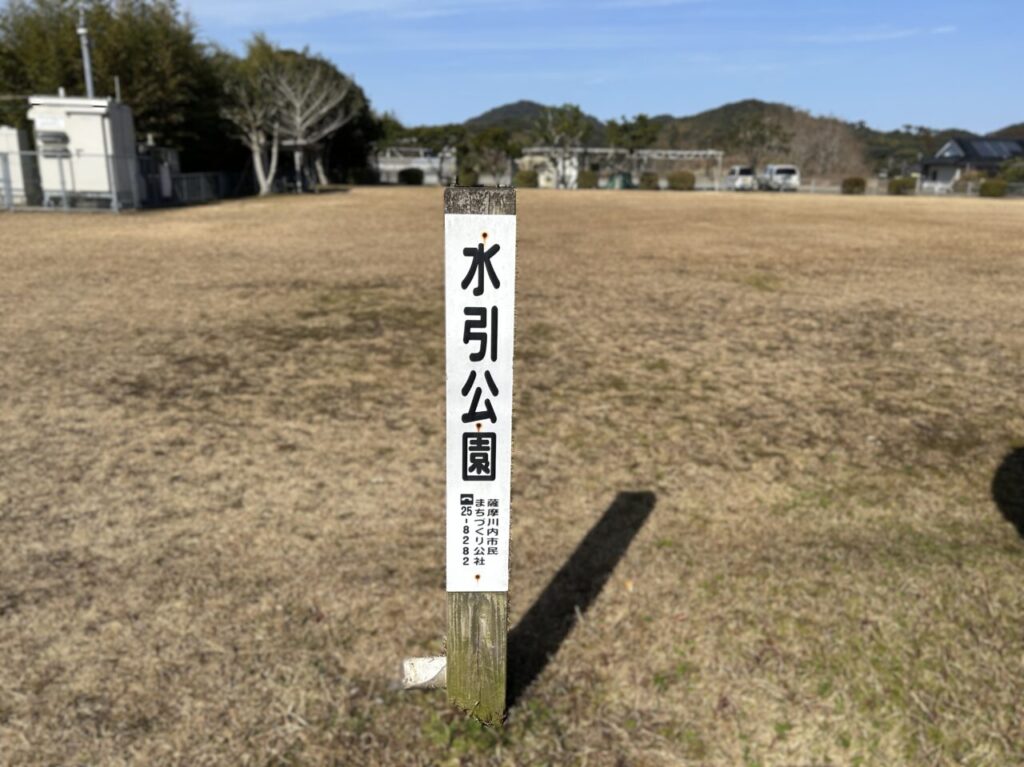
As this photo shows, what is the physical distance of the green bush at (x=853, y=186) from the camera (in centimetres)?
4662

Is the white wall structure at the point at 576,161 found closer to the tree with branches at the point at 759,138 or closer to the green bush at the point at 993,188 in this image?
the tree with branches at the point at 759,138

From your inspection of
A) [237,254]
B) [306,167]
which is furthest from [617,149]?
[237,254]

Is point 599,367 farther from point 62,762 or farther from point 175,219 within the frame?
point 175,219

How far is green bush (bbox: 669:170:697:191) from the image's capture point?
165 ft

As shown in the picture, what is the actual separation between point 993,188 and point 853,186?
758 centimetres

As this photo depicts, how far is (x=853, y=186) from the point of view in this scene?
154 ft

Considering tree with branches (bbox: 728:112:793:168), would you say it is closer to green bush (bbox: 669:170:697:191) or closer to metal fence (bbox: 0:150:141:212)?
green bush (bbox: 669:170:697:191)

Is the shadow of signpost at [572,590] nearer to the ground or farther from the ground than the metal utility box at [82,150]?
nearer to the ground

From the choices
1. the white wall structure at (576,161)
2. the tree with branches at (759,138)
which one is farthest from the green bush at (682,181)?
the tree with branches at (759,138)

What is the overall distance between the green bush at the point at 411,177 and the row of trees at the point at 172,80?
11.7 m

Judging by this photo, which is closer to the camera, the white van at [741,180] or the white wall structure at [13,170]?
the white wall structure at [13,170]

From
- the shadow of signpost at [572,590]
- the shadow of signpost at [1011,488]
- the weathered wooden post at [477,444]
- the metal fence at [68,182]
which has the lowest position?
the shadow of signpost at [572,590]

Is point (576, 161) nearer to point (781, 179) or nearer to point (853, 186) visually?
point (781, 179)

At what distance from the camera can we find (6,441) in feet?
17.3
